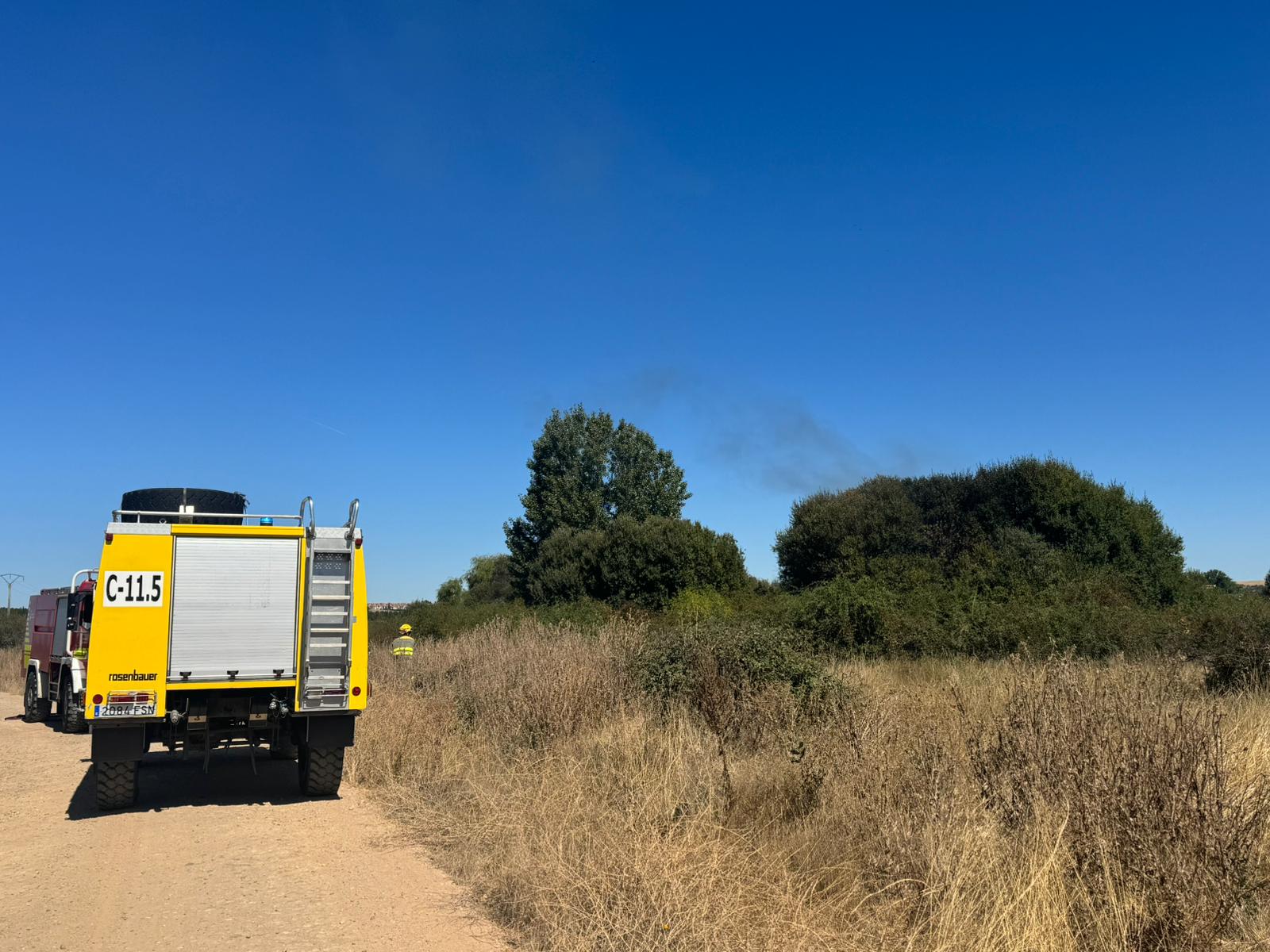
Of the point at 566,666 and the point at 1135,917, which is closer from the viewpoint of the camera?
the point at 1135,917

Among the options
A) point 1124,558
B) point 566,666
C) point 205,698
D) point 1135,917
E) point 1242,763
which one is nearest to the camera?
point 1135,917

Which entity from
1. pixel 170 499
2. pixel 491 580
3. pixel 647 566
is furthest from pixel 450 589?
pixel 170 499

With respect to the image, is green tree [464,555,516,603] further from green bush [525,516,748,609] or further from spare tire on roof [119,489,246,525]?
spare tire on roof [119,489,246,525]

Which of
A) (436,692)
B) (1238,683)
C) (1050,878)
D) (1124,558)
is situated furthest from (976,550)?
(1050,878)

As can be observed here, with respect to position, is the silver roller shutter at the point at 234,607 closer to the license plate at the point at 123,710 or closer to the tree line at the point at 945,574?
the license plate at the point at 123,710

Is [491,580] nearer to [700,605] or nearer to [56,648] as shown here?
[700,605]

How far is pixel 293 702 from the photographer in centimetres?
974

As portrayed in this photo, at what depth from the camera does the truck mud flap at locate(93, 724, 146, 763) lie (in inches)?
353

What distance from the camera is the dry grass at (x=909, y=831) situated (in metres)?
4.36

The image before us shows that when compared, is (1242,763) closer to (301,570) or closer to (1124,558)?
(301,570)

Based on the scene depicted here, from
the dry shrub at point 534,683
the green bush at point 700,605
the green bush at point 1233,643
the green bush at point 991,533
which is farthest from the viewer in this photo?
the green bush at point 991,533

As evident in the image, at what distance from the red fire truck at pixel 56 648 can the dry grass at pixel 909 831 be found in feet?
32.7

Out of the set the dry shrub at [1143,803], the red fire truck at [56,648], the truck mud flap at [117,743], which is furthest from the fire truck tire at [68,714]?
the dry shrub at [1143,803]

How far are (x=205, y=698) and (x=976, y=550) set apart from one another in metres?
24.3
